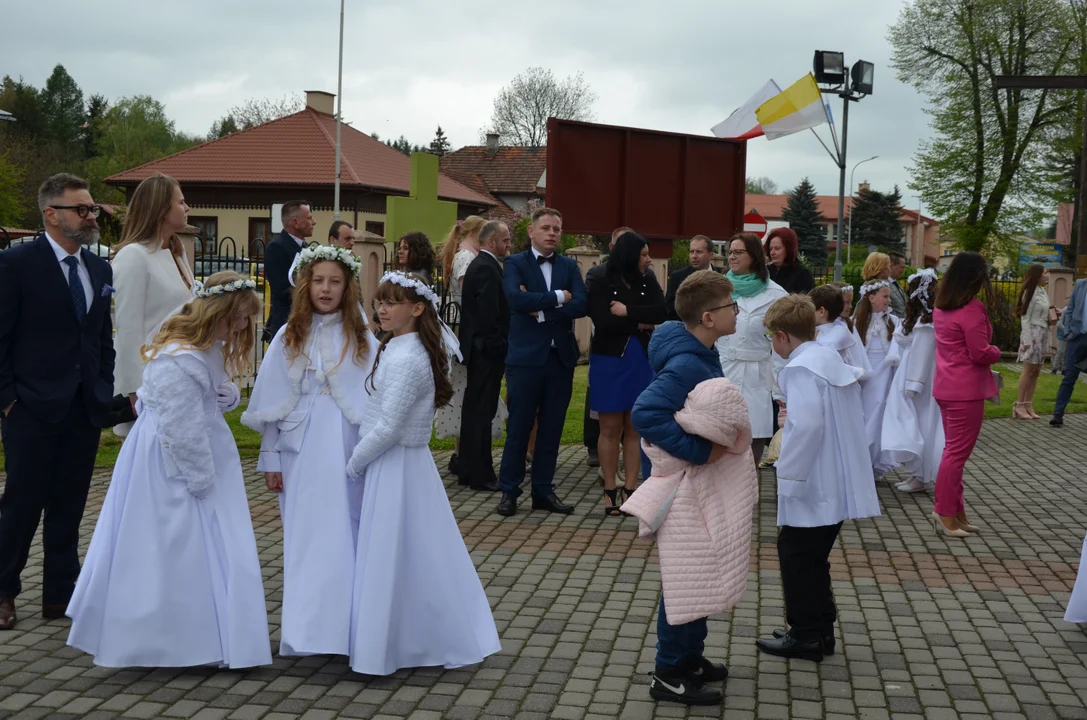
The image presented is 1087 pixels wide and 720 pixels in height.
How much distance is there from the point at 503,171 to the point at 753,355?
62535 mm

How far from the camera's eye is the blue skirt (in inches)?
→ 336

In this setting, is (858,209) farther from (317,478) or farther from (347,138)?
(317,478)

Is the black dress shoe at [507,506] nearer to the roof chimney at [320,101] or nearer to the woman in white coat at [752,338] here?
the woman in white coat at [752,338]

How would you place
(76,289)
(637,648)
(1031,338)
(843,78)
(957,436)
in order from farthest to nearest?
(843,78)
(1031,338)
(957,436)
(76,289)
(637,648)

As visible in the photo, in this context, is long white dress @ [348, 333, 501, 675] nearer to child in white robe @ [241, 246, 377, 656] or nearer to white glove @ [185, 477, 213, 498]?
child in white robe @ [241, 246, 377, 656]

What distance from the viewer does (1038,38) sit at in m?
41.6

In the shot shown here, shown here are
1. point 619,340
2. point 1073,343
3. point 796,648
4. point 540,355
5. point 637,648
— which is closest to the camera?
point 796,648

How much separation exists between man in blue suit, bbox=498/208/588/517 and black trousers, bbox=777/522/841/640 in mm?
3175

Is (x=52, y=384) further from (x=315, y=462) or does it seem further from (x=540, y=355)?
(x=540, y=355)

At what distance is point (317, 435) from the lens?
17.3 ft

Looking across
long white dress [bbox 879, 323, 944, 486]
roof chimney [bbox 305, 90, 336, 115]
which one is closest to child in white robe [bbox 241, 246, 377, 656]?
long white dress [bbox 879, 323, 944, 486]

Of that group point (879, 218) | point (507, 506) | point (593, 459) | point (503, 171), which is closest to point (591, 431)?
point (593, 459)

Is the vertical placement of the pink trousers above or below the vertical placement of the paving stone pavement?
above

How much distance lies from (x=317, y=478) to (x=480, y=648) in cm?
106
